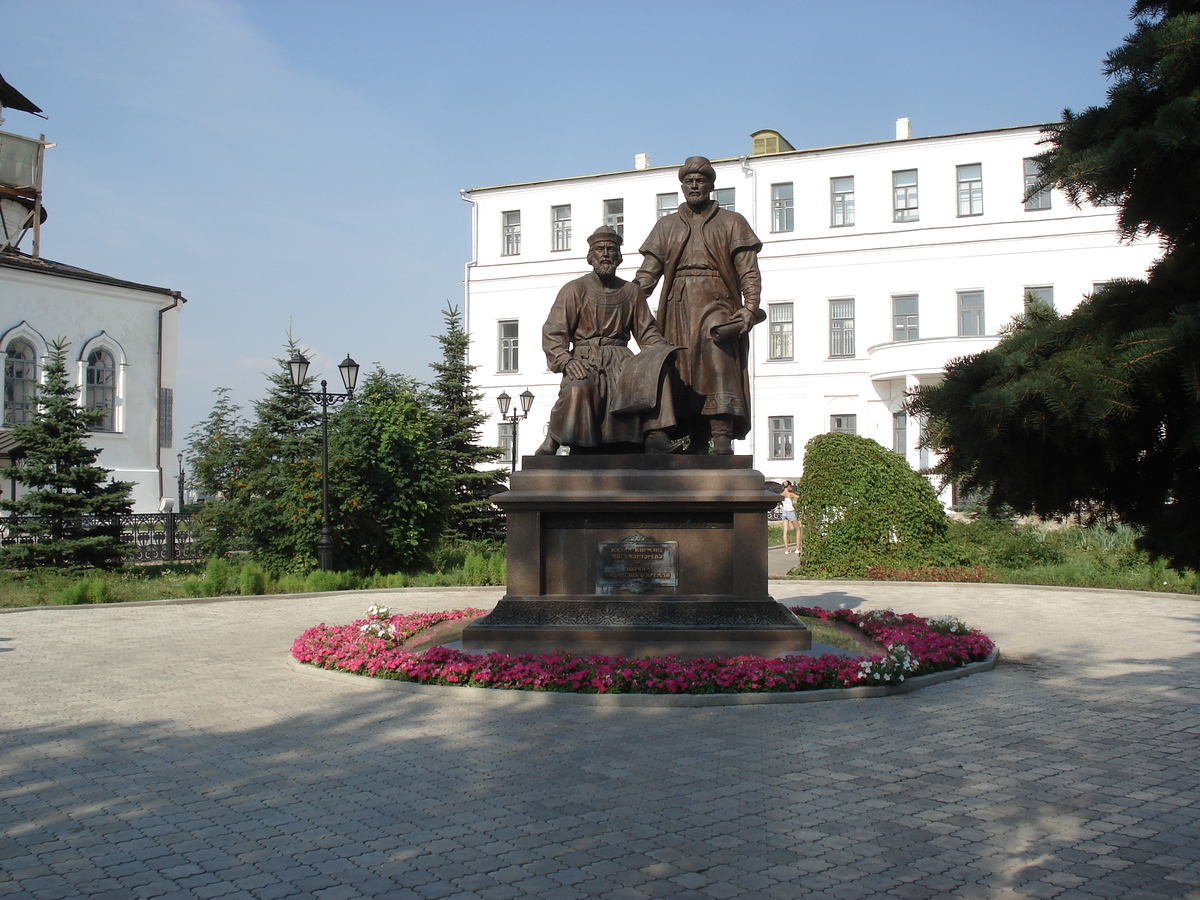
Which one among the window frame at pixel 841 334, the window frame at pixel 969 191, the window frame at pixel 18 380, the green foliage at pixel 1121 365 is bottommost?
the green foliage at pixel 1121 365

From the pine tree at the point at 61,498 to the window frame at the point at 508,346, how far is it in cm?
2585

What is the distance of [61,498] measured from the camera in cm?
1762

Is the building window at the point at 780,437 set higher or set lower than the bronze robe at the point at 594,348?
higher

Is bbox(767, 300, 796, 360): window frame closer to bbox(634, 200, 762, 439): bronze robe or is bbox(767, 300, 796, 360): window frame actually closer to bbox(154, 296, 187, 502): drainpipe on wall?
bbox(154, 296, 187, 502): drainpipe on wall

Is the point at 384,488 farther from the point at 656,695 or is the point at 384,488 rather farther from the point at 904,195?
the point at 904,195

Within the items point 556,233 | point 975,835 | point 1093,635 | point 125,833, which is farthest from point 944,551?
point 556,233

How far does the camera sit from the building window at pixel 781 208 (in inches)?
1593

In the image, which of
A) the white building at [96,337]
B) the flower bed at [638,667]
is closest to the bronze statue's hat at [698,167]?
the flower bed at [638,667]

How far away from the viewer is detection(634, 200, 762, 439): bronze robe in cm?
916

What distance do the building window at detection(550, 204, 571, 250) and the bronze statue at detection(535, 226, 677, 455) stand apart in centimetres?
3430

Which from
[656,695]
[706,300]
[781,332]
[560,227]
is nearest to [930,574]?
[706,300]

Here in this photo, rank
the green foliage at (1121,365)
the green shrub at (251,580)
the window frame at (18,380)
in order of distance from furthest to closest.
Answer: the window frame at (18,380), the green shrub at (251,580), the green foliage at (1121,365)

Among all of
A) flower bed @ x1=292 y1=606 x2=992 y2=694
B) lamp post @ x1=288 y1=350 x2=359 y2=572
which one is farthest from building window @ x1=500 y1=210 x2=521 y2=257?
flower bed @ x1=292 y1=606 x2=992 y2=694

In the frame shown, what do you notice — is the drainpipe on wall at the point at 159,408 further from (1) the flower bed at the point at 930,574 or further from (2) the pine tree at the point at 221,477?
(1) the flower bed at the point at 930,574
